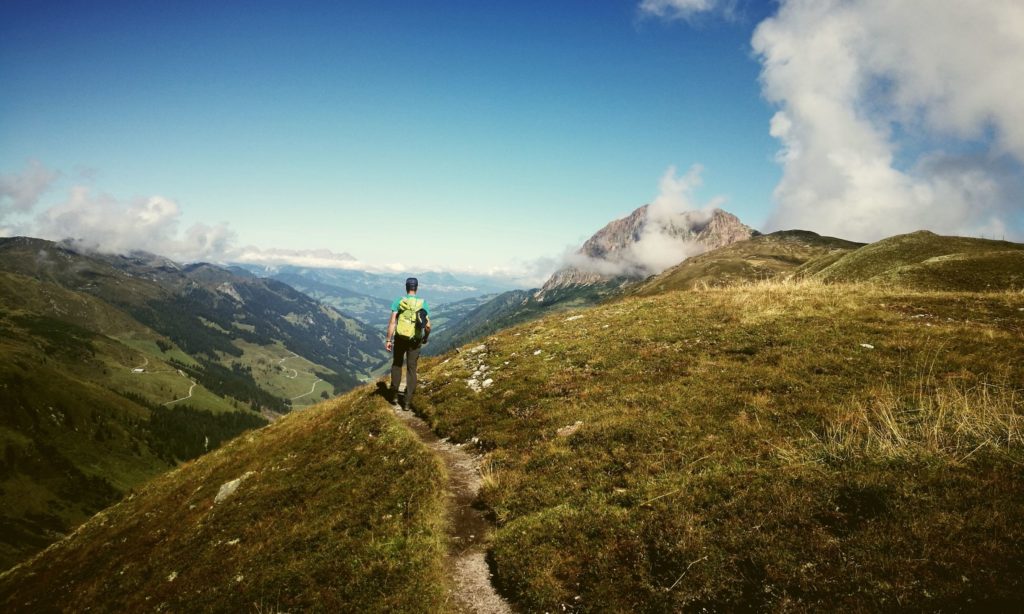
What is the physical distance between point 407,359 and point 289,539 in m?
9.06

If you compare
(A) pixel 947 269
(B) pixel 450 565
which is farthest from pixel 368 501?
(A) pixel 947 269

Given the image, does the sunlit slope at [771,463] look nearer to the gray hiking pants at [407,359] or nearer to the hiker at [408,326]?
the gray hiking pants at [407,359]

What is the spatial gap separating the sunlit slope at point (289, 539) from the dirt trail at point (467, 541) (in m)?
0.42

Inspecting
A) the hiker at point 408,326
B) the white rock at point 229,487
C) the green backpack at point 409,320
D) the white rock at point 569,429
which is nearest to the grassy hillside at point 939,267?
the white rock at point 569,429

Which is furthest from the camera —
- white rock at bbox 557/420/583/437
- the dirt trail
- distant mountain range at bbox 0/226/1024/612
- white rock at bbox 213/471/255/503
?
white rock at bbox 213/471/255/503

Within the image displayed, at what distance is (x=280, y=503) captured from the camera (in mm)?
15273

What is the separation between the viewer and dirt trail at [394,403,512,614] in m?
8.75

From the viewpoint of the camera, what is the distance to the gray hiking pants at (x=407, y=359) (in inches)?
766

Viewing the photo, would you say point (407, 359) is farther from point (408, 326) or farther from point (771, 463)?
point (771, 463)

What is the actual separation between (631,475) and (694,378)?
613 centimetres

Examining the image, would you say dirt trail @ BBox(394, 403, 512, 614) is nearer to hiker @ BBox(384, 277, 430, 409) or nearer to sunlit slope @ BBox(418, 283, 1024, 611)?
sunlit slope @ BBox(418, 283, 1024, 611)

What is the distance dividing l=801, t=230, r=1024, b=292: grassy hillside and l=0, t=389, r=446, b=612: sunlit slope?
1604 inches

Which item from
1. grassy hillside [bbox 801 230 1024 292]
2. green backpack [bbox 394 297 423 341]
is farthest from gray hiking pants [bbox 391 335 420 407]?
grassy hillside [bbox 801 230 1024 292]

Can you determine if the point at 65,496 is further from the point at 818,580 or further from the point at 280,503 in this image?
the point at 818,580
